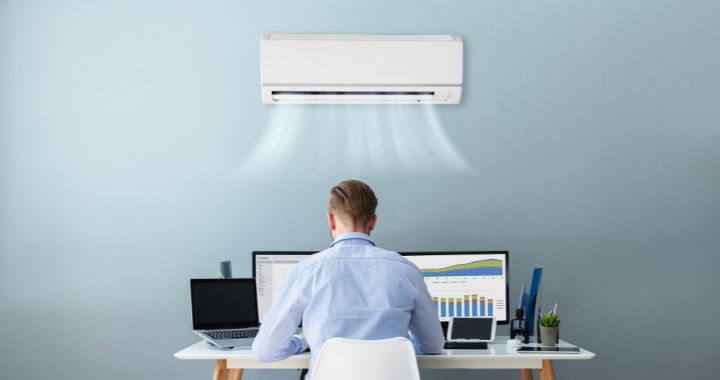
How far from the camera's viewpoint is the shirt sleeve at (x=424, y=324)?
7.60 ft

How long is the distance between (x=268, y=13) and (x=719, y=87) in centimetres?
227

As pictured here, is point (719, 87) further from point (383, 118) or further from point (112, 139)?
point (112, 139)

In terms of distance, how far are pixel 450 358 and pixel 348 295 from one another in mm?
584

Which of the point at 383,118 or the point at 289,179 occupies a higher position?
the point at 383,118

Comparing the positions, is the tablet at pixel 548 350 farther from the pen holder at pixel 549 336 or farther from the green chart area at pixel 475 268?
the green chart area at pixel 475 268

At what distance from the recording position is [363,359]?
2090 mm

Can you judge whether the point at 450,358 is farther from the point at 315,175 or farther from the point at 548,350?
the point at 315,175

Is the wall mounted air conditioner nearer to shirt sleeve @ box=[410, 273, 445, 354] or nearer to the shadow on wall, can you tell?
the shadow on wall

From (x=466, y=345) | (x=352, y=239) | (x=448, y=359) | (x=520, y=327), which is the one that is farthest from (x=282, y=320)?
(x=520, y=327)

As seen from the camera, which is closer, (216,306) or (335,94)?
(216,306)

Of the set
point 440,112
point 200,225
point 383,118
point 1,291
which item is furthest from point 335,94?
point 1,291

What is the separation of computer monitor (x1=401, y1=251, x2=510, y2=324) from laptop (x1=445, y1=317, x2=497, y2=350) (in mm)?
209

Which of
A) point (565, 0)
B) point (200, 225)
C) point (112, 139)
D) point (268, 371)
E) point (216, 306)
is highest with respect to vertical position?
point (565, 0)

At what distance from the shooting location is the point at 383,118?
3.70 meters
